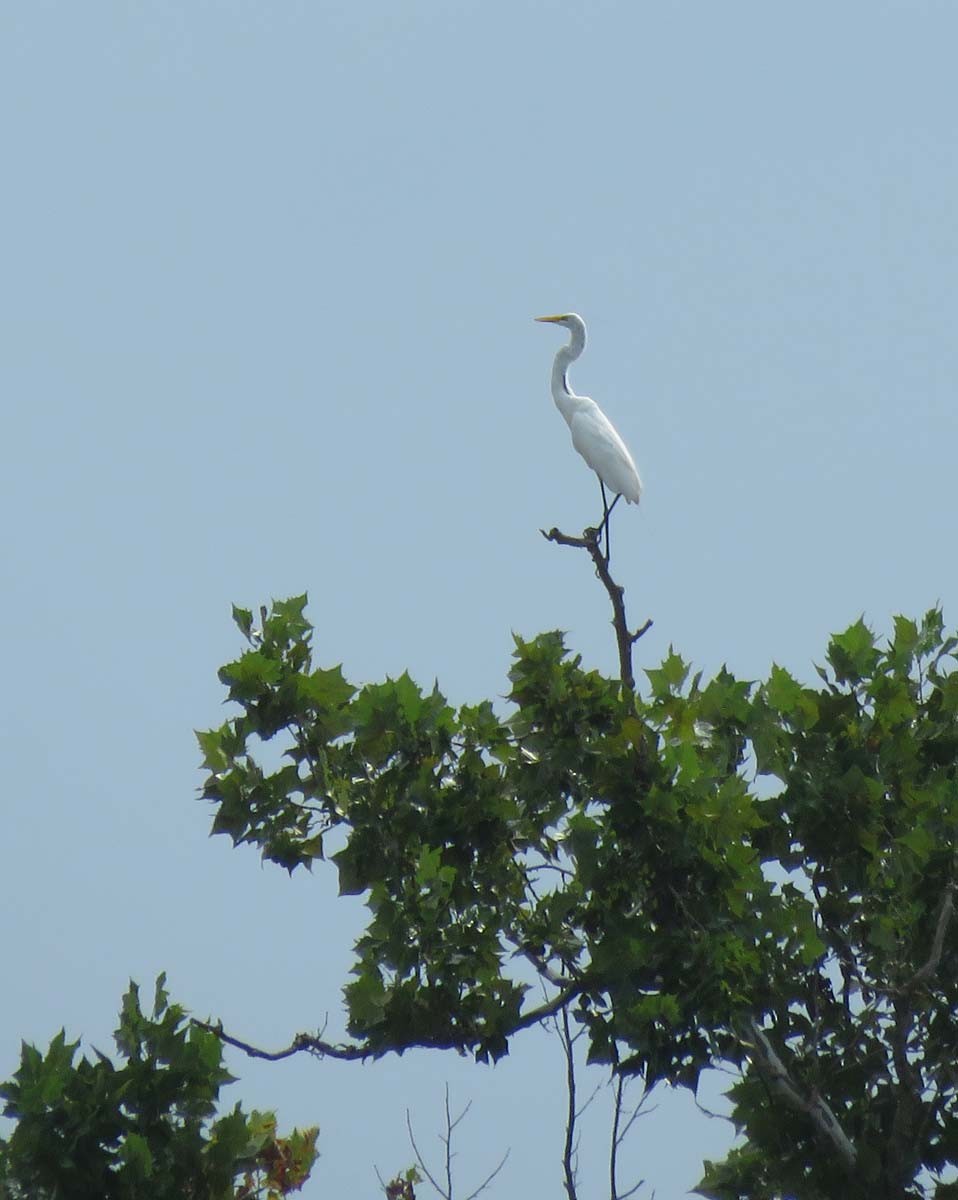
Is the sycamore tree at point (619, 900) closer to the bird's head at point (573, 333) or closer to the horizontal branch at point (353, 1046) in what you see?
the horizontal branch at point (353, 1046)

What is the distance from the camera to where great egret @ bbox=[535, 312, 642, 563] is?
14102 millimetres

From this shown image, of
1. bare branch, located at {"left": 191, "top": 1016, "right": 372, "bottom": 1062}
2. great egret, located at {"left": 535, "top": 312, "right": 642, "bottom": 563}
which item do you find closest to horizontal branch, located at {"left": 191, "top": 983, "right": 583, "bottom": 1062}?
bare branch, located at {"left": 191, "top": 1016, "right": 372, "bottom": 1062}

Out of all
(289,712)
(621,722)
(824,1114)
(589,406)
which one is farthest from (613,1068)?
(589,406)

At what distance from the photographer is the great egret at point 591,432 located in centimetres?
1410

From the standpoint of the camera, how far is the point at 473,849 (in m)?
7.53

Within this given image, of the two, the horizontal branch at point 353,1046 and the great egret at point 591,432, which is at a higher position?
the great egret at point 591,432

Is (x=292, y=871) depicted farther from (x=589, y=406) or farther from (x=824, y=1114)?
(x=589, y=406)

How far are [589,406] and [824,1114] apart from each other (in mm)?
9214

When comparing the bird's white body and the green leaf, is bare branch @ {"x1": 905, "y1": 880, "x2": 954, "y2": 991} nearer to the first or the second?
the green leaf

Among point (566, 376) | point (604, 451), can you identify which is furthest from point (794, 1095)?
point (566, 376)

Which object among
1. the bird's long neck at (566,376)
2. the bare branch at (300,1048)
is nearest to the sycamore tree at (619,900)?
the bare branch at (300,1048)

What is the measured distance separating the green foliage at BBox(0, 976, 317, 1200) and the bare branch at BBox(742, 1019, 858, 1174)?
2241mm

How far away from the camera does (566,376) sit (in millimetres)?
15992

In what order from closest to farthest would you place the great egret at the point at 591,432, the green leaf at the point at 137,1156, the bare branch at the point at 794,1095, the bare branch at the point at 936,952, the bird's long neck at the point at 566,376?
the bare branch at the point at 936,952
the green leaf at the point at 137,1156
the bare branch at the point at 794,1095
the great egret at the point at 591,432
the bird's long neck at the point at 566,376
